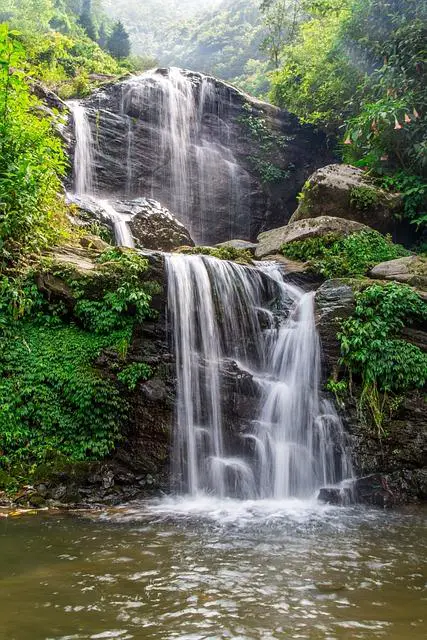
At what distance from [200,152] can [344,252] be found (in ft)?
28.4

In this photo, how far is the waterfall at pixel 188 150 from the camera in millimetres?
17016

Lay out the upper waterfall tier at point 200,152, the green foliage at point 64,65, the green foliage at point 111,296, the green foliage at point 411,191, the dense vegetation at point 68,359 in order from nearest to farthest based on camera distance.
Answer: the dense vegetation at point 68,359 → the green foliage at point 111,296 → the green foliage at point 411,191 → the upper waterfall tier at point 200,152 → the green foliage at point 64,65

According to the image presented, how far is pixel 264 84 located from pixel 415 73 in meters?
25.2

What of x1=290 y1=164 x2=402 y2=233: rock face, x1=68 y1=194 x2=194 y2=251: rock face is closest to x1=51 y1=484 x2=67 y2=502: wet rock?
x1=68 y1=194 x2=194 y2=251: rock face

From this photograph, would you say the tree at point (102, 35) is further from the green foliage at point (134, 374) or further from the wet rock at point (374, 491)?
the wet rock at point (374, 491)

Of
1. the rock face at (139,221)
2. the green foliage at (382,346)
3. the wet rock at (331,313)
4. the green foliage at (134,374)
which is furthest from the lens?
the rock face at (139,221)

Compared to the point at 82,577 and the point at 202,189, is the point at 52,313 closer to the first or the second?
the point at 82,577

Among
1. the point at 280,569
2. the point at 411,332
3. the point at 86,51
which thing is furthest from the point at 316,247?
the point at 86,51

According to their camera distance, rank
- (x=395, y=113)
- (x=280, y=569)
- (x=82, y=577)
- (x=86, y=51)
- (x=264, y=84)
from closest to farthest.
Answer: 1. (x=82, y=577)
2. (x=280, y=569)
3. (x=395, y=113)
4. (x=86, y=51)
5. (x=264, y=84)

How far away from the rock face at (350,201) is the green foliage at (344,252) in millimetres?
1310

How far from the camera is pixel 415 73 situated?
13.6 m

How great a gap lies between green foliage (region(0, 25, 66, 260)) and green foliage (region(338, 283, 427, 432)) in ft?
18.3

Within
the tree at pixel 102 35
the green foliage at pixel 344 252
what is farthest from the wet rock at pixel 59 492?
the tree at pixel 102 35

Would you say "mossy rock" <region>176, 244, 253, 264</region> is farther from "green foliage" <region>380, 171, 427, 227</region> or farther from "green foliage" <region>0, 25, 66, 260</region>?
"green foliage" <region>380, 171, 427, 227</region>
